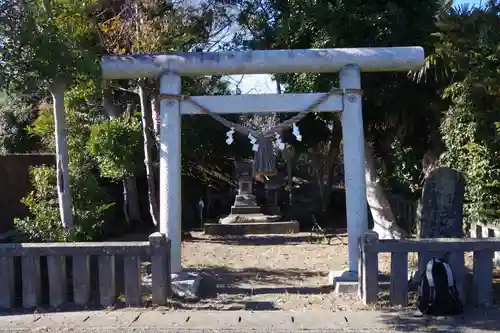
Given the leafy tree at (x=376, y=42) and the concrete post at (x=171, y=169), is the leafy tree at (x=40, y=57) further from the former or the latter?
the leafy tree at (x=376, y=42)

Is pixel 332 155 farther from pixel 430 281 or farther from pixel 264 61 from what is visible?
pixel 430 281

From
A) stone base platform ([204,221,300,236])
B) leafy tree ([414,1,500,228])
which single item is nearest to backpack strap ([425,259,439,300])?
leafy tree ([414,1,500,228])

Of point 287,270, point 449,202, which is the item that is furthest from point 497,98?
point 287,270

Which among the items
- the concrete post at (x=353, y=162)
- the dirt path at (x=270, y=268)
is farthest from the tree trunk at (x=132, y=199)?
the concrete post at (x=353, y=162)

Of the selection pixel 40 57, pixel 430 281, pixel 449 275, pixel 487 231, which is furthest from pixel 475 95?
pixel 40 57

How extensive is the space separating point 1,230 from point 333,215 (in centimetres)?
1046

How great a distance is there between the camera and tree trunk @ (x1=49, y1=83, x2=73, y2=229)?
784 cm

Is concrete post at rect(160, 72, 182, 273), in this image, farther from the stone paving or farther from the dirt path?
the stone paving

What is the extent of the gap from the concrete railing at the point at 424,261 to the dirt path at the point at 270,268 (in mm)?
452

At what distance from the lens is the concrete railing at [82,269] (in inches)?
256

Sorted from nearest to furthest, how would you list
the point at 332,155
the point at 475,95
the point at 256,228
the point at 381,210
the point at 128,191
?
1. the point at 475,95
2. the point at 381,210
3. the point at 256,228
4. the point at 128,191
5. the point at 332,155

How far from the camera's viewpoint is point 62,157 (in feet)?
26.2

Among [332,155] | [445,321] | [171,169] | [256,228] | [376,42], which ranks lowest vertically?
[256,228]

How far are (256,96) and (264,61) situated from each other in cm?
49
